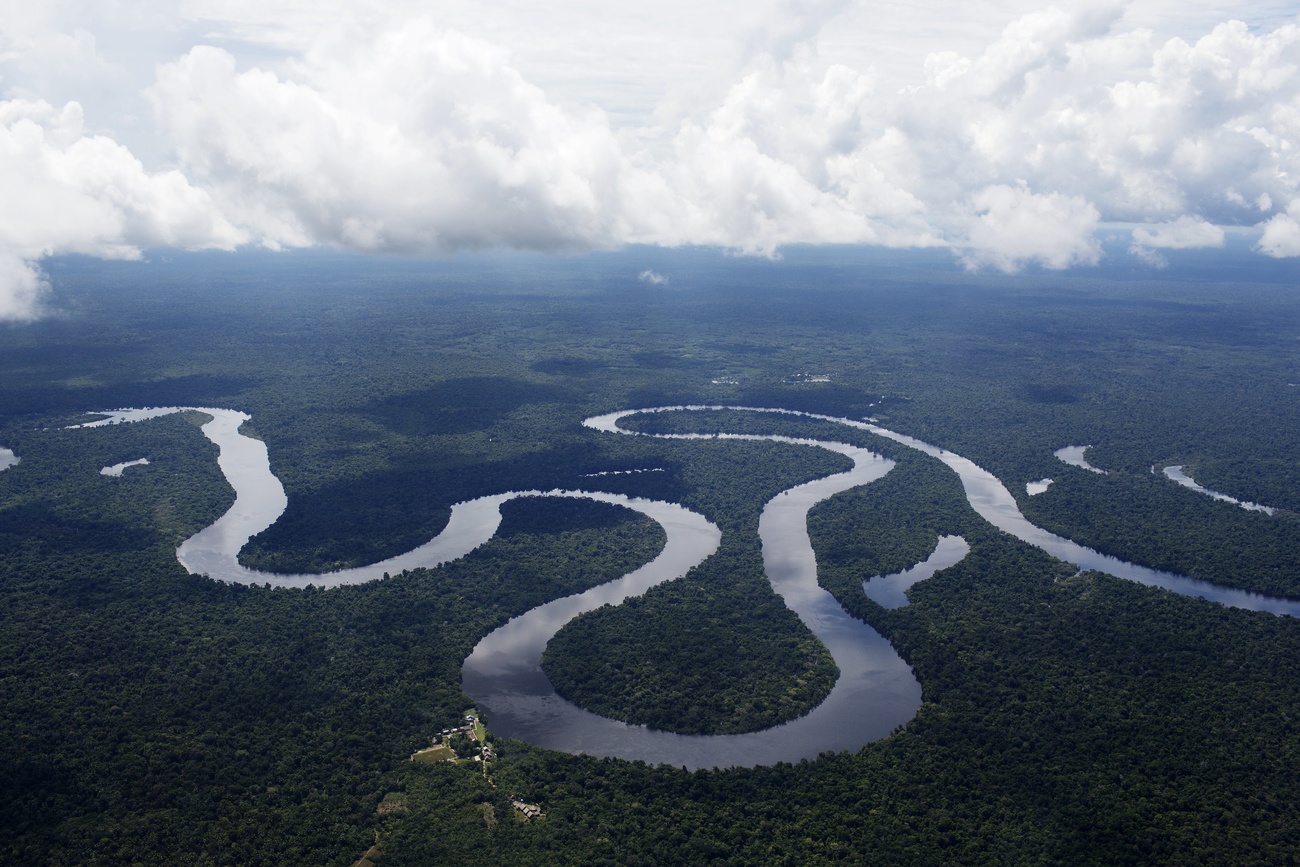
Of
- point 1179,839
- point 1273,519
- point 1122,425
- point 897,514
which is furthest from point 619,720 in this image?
point 1122,425

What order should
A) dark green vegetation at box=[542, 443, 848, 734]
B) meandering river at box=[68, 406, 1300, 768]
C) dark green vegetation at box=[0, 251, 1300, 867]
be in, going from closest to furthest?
dark green vegetation at box=[0, 251, 1300, 867] → meandering river at box=[68, 406, 1300, 768] → dark green vegetation at box=[542, 443, 848, 734]

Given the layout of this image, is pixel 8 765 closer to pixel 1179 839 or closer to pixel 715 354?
pixel 1179 839

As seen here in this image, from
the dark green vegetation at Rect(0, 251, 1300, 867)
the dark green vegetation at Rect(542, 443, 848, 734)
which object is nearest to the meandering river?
the dark green vegetation at Rect(542, 443, 848, 734)

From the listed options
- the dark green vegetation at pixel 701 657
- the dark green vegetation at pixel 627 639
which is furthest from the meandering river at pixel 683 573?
the dark green vegetation at pixel 627 639

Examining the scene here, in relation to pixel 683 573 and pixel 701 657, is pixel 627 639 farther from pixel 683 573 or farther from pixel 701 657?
pixel 683 573

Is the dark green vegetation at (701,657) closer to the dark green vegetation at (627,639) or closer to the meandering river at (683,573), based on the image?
the dark green vegetation at (627,639)

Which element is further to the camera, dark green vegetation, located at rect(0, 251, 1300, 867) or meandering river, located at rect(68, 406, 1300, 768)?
meandering river, located at rect(68, 406, 1300, 768)

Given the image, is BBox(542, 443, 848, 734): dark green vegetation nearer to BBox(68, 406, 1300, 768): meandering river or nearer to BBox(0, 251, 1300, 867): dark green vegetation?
BBox(0, 251, 1300, 867): dark green vegetation
